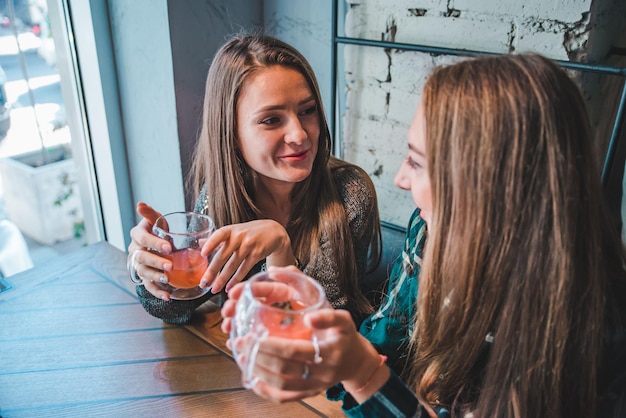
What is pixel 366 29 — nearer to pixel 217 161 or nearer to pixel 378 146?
pixel 378 146

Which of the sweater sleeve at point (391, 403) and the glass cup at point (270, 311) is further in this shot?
the sweater sleeve at point (391, 403)

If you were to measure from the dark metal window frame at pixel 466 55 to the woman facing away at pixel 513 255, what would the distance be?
0.41 metres

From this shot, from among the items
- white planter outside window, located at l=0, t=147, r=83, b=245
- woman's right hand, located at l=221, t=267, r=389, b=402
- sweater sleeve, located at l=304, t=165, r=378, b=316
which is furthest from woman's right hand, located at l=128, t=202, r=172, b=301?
white planter outside window, located at l=0, t=147, r=83, b=245

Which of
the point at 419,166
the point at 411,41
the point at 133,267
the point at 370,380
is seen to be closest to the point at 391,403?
the point at 370,380

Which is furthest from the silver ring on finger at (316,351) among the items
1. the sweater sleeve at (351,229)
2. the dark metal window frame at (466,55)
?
the dark metal window frame at (466,55)

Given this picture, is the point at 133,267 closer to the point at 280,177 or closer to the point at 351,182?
the point at 280,177

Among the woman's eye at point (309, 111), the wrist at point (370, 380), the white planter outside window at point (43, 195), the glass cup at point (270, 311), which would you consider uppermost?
the woman's eye at point (309, 111)

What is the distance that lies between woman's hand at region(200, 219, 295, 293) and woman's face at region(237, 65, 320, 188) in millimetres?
207

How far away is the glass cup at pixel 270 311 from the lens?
0.56m

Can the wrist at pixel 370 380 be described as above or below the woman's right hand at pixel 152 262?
below

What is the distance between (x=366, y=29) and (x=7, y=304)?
1164 mm

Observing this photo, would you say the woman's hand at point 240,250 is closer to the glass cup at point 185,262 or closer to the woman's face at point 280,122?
the glass cup at point 185,262

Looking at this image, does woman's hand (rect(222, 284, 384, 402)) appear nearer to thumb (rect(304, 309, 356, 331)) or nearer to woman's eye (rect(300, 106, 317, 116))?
thumb (rect(304, 309, 356, 331))

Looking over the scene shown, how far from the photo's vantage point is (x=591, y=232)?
0.72 metres
